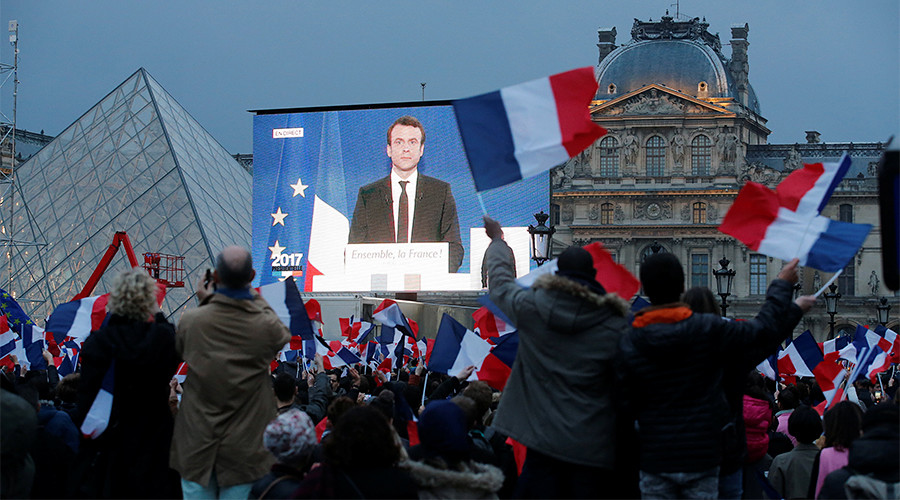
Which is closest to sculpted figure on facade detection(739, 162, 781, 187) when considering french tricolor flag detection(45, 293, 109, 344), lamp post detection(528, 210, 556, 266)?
lamp post detection(528, 210, 556, 266)

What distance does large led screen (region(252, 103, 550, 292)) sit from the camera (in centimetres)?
2731

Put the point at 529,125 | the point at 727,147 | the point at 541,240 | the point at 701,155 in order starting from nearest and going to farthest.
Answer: the point at 529,125 < the point at 541,240 < the point at 727,147 < the point at 701,155

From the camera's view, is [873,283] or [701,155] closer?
[873,283]

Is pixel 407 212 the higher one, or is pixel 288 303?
pixel 407 212

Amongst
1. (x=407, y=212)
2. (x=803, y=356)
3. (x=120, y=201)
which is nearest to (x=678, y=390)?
(x=803, y=356)

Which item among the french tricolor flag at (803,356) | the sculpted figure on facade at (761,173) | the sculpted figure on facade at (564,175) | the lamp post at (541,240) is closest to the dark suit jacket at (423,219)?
the lamp post at (541,240)

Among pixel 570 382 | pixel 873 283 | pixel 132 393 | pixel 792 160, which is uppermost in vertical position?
pixel 792 160

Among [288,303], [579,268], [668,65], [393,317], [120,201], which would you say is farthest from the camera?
[668,65]

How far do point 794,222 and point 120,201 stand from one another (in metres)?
29.7

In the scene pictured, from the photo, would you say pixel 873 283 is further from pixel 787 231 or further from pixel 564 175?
pixel 787 231

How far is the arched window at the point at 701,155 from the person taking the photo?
47.6 meters

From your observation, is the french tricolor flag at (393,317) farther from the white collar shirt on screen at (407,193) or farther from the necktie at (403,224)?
the white collar shirt on screen at (407,193)

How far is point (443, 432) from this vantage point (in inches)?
170

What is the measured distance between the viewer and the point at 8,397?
179 inches
